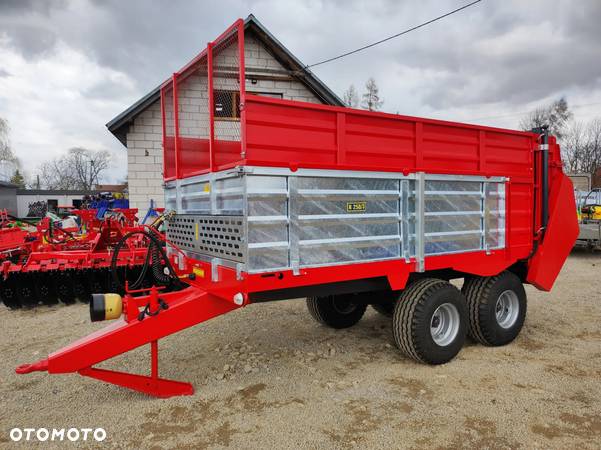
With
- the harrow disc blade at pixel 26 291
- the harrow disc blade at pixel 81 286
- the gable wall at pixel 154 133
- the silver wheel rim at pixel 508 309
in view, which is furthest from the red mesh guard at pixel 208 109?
the gable wall at pixel 154 133

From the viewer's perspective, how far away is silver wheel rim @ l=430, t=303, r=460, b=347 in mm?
4164

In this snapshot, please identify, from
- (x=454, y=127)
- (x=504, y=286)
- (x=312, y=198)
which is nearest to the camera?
(x=312, y=198)

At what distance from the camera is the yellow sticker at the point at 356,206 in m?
3.48

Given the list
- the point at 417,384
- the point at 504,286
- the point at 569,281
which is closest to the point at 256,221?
the point at 417,384

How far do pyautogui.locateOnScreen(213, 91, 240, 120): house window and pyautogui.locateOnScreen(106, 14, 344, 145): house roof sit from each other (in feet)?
22.9

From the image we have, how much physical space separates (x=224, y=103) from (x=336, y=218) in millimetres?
1319

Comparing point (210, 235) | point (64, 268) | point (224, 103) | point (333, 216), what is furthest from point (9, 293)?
point (333, 216)

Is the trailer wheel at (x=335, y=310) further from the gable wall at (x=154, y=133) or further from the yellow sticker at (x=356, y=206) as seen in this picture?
the gable wall at (x=154, y=133)

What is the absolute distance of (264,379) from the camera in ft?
12.7

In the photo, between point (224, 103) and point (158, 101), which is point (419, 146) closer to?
point (224, 103)

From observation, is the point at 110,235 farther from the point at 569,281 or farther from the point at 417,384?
the point at 569,281

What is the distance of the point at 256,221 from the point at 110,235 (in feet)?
17.0

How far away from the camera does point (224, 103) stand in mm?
3598

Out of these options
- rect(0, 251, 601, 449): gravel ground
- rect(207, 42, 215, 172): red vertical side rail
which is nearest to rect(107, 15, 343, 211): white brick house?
rect(0, 251, 601, 449): gravel ground
